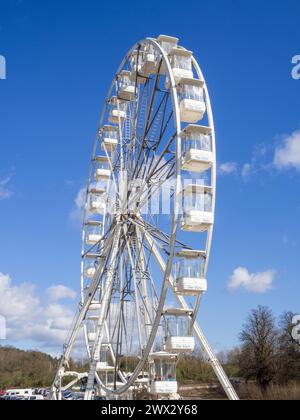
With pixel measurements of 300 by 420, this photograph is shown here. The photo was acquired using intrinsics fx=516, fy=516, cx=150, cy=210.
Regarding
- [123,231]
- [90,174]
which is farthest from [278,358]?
[123,231]

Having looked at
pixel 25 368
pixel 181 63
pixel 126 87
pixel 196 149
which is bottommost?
pixel 25 368

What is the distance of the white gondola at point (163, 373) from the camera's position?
19.6 metres

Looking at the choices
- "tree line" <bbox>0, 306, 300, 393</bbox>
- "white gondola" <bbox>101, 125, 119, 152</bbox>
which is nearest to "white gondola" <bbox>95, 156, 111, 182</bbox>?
"white gondola" <bbox>101, 125, 119, 152</bbox>

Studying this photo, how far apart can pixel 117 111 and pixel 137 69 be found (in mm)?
4497

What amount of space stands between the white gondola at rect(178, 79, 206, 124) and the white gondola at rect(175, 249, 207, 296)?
5.36 meters

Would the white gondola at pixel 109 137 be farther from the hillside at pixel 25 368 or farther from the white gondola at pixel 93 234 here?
the hillside at pixel 25 368

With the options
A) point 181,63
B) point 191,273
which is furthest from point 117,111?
point 191,273

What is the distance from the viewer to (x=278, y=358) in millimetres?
51906

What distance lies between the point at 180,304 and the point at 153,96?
9315mm

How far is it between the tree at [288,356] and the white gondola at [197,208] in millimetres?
34531

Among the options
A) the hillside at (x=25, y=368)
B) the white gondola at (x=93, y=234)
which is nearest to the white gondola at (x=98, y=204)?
the white gondola at (x=93, y=234)

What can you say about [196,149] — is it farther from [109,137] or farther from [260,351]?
[260,351]

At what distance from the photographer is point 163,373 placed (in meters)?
19.9

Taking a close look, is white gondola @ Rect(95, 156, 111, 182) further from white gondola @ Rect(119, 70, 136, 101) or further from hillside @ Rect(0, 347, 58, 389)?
hillside @ Rect(0, 347, 58, 389)
